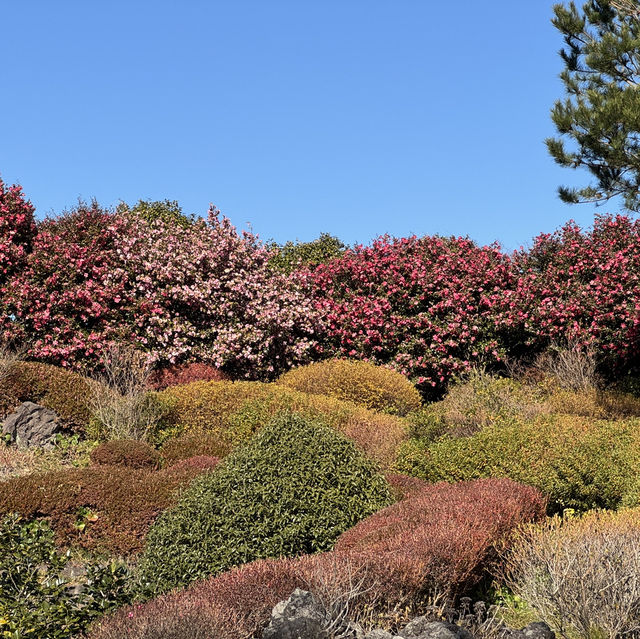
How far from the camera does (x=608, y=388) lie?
52.7 feet

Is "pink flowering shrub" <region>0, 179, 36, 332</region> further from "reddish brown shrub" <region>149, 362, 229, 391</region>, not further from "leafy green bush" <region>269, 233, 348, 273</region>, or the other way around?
"leafy green bush" <region>269, 233, 348, 273</region>

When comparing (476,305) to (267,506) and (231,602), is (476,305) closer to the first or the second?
(267,506)

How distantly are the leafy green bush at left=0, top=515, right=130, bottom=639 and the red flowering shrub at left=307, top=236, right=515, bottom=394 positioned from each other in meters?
11.9

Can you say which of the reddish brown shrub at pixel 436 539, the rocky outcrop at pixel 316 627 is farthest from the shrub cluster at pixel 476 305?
the rocky outcrop at pixel 316 627

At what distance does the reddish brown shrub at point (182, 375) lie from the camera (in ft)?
48.1

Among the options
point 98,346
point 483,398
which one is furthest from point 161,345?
point 483,398

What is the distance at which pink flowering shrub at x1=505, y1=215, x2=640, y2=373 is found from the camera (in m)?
16.1

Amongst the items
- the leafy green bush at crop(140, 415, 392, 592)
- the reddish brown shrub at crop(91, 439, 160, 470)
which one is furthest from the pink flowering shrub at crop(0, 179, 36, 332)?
the leafy green bush at crop(140, 415, 392, 592)

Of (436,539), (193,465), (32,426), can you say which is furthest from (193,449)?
(436,539)

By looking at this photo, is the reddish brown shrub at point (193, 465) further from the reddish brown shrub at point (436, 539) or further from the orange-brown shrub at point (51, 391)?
the orange-brown shrub at point (51, 391)

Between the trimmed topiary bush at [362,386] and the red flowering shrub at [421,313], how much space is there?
2.60 m

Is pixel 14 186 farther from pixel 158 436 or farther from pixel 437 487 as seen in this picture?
pixel 437 487

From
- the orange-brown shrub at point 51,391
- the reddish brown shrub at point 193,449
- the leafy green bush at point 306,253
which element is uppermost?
the leafy green bush at point 306,253

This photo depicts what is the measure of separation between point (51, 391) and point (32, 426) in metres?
0.65
